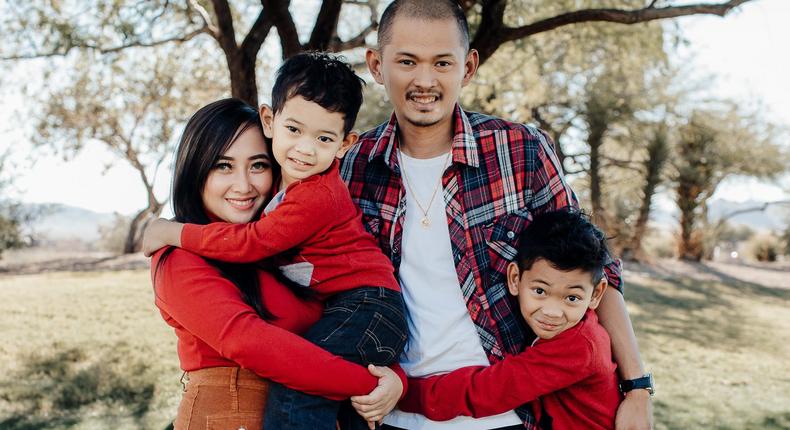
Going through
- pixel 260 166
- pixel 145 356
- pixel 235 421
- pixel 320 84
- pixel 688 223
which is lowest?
pixel 145 356

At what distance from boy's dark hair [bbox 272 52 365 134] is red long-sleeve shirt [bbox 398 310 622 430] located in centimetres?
100

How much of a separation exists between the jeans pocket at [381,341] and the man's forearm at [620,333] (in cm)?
84

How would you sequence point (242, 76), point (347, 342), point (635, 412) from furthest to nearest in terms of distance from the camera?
point (242, 76)
point (635, 412)
point (347, 342)

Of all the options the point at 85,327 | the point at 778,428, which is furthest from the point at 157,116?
the point at 778,428

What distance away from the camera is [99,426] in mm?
5977

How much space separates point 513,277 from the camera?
255 cm

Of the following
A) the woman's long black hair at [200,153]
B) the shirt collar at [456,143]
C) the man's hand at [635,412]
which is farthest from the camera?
the shirt collar at [456,143]

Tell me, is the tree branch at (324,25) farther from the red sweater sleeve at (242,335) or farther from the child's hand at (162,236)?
the red sweater sleeve at (242,335)

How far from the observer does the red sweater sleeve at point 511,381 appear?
2.36 meters

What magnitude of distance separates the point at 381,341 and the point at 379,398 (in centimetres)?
18

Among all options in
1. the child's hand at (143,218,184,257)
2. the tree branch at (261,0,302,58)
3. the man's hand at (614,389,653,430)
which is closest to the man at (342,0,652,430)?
the man's hand at (614,389,653,430)

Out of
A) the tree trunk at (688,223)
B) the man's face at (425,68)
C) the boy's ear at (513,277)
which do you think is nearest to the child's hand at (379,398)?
the boy's ear at (513,277)

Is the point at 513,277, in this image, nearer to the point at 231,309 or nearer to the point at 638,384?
the point at 638,384

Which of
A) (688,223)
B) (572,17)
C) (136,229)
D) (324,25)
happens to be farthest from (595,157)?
(324,25)
